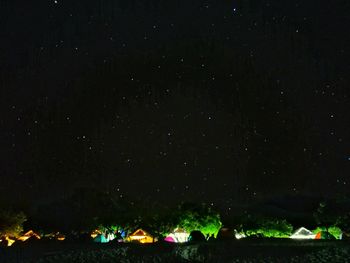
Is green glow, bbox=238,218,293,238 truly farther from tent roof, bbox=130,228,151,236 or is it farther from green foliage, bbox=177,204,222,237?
tent roof, bbox=130,228,151,236

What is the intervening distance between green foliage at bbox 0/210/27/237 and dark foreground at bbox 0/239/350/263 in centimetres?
2206

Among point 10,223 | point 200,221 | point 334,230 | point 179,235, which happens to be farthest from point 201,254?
point 10,223

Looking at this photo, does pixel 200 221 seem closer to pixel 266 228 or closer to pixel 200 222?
pixel 200 222

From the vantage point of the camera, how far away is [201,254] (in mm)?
26406

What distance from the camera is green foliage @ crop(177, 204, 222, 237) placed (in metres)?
50.6

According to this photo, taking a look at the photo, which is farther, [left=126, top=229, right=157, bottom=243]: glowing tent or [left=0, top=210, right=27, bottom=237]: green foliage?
[left=0, top=210, right=27, bottom=237]: green foliage

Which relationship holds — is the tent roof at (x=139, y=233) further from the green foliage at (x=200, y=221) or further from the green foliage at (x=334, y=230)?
the green foliage at (x=334, y=230)

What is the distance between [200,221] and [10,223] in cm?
1820

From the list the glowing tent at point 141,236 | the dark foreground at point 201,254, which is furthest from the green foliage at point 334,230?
the dark foreground at point 201,254

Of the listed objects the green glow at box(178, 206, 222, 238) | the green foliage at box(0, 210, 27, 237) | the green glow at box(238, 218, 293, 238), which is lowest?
the green glow at box(238, 218, 293, 238)

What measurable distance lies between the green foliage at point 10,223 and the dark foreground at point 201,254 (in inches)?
868

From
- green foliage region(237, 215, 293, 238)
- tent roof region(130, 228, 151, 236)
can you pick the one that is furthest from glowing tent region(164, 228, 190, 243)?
green foliage region(237, 215, 293, 238)

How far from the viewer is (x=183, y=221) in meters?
51.0

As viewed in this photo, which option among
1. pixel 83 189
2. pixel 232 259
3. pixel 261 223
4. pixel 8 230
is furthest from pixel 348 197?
pixel 83 189
